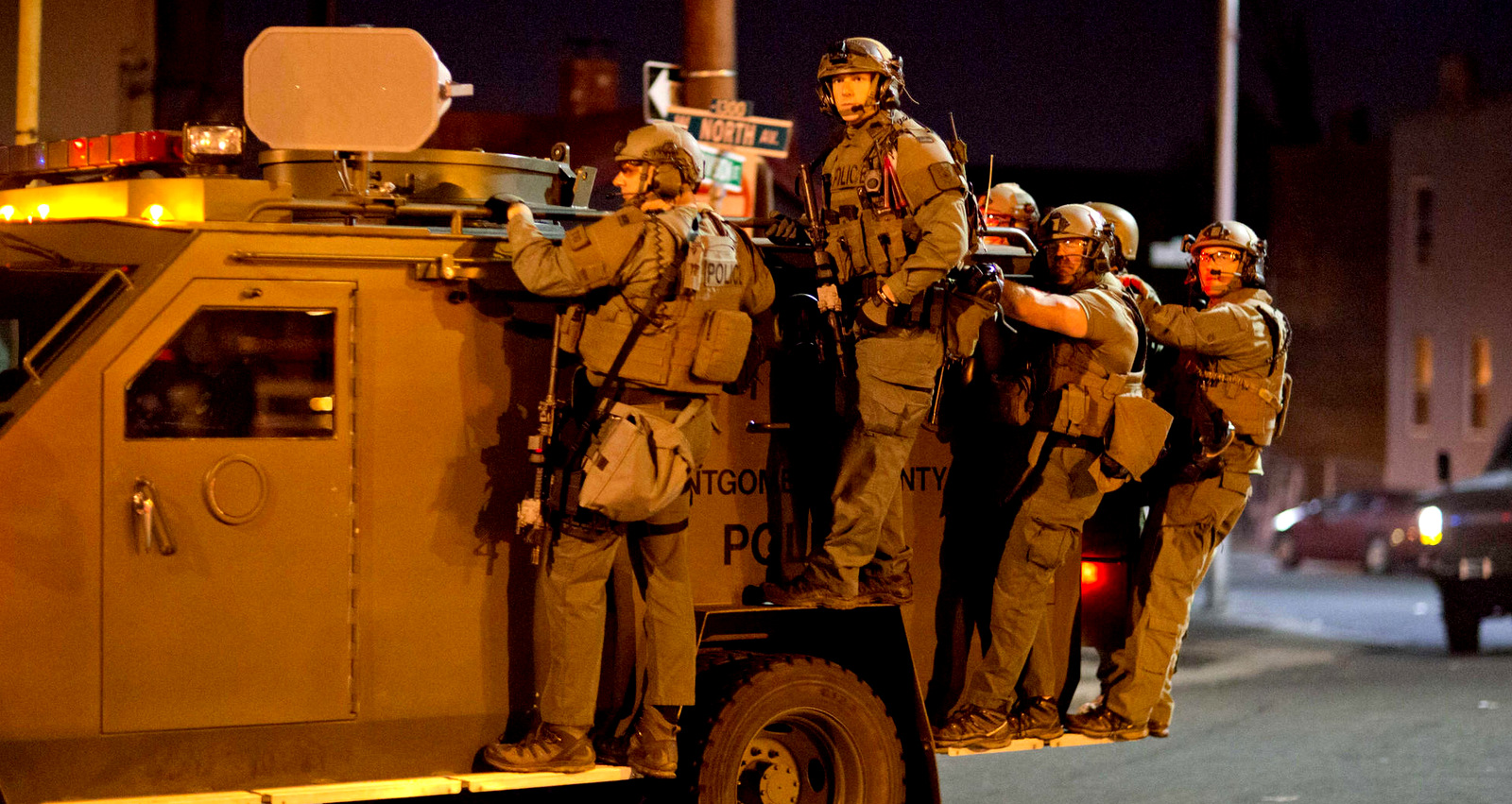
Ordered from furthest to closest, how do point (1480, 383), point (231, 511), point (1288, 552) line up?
1. point (1480, 383)
2. point (1288, 552)
3. point (231, 511)

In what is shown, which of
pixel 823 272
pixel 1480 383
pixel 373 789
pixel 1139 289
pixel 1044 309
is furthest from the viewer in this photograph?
pixel 1480 383

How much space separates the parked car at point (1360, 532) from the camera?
22.5 metres

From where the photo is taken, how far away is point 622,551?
538 centimetres

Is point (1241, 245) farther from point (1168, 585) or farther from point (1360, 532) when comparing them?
point (1360, 532)

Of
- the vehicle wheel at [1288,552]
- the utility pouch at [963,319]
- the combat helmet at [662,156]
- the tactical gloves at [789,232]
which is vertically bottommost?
the vehicle wheel at [1288,552]

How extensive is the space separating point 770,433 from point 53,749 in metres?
2.48

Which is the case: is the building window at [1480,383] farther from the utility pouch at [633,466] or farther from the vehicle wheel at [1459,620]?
the utility pouch at [633,466]

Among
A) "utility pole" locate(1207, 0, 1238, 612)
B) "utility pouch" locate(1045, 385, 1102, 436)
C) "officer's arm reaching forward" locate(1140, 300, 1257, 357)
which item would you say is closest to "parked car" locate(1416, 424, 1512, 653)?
"utility pole" locate(1207, 0, 1238, 612)

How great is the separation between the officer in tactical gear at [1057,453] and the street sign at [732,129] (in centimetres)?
421

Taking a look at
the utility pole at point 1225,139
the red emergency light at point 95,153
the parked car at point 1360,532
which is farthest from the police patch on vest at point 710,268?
the parked car at point 1360,532

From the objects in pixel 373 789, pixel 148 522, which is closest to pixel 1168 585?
pixel 373 789

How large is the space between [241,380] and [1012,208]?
4.31m

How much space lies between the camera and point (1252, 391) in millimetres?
6203

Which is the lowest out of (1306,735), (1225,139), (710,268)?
(1306,735)
